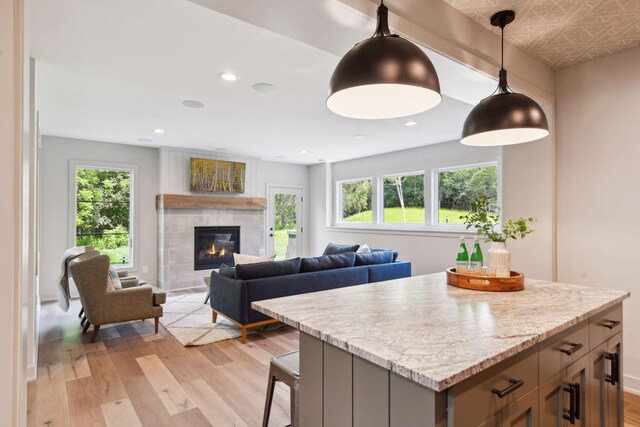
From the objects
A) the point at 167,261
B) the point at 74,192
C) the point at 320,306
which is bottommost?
the point at 167,261

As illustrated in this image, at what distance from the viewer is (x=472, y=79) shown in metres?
2.44

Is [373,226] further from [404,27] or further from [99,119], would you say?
[404,27]

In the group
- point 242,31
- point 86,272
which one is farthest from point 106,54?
point 86,272

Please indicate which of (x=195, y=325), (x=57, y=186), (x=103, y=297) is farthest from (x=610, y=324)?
(x=57, y=186)

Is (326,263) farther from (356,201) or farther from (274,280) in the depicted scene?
(356,201)

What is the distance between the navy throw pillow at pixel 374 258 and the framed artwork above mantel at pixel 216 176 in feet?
11.3

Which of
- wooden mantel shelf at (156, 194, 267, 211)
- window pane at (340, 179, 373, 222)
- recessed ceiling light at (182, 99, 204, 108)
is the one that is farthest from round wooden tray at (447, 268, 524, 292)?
wooden mantel shelf at (156, 194, 267, 211)

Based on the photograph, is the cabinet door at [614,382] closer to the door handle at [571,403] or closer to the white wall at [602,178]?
the door handle at [571,403]

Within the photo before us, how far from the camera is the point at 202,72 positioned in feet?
10.1

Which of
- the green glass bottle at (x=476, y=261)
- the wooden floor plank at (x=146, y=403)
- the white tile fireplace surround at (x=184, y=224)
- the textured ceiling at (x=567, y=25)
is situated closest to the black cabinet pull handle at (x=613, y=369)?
the green glass bottle at (x=476, y=261)

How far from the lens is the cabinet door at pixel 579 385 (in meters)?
1.48

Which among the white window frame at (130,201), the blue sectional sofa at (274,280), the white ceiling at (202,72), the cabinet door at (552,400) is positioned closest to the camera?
the cabinet door at (552,400)

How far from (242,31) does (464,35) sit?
1443 millimetres

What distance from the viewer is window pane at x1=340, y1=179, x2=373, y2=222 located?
7.45 m
